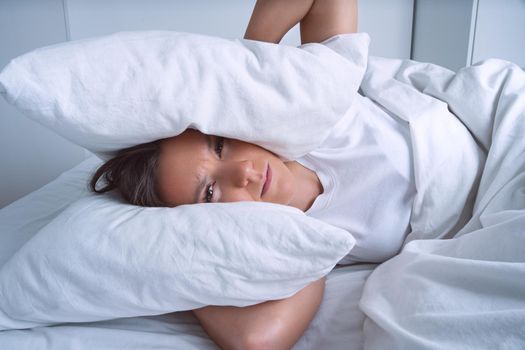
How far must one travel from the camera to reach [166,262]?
0.49 meters

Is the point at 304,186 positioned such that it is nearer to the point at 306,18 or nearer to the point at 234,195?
the point at 234,195

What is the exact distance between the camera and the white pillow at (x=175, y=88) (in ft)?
1.73

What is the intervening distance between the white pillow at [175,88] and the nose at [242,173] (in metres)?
0.04

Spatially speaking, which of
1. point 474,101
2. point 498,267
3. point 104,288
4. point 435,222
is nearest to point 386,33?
point 474,101

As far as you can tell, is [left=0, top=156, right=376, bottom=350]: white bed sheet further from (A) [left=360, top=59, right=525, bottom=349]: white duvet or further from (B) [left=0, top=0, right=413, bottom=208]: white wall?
(B) [left=0, top=0, right=413, bottom=208]: white wall

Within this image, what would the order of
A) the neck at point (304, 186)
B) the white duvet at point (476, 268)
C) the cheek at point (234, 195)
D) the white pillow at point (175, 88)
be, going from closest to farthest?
the white duvet at point (476, 268)
the white pillow at point (175, 88)
the cheek at point (234, 195)
the neck at point (304, 186)

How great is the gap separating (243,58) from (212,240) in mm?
289

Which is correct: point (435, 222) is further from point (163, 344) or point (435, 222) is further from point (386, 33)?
point (386, 33)

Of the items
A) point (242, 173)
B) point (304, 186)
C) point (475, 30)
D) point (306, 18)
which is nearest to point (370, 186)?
point (304, 186)

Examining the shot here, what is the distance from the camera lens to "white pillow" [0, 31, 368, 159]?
0.53m

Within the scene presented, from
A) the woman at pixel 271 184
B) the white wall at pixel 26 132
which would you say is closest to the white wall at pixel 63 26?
the white wall at pixel 26 132

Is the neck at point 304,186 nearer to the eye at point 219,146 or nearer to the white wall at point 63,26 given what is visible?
the eye at point 219,146

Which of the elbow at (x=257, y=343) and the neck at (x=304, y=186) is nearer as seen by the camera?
the elbow at (x=257, y=343)

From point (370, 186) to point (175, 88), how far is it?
1.31 ft
